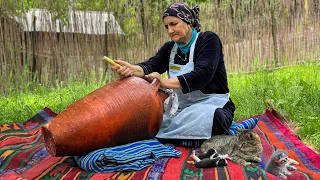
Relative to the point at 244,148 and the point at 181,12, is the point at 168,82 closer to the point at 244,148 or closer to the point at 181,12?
the point at 181,12

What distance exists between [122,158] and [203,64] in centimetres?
103

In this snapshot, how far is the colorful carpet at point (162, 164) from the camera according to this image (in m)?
2.41

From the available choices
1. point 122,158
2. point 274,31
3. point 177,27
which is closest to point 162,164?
point 122,158

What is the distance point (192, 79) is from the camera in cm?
→ 305

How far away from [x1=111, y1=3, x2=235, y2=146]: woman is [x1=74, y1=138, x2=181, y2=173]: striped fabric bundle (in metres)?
0.35

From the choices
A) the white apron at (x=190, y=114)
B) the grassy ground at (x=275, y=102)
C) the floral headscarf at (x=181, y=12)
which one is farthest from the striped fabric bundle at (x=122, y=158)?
the grassy ground at (x=275, y=102)

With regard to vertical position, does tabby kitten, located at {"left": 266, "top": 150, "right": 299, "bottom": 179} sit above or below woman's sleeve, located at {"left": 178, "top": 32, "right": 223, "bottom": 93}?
below

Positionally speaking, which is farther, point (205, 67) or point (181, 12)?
point (181, 12)

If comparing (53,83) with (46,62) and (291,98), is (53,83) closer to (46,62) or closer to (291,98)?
(46,62)

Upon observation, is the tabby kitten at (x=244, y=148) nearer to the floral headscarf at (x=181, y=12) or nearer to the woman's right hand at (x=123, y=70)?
the woman's right hand at (x=123, y=70)

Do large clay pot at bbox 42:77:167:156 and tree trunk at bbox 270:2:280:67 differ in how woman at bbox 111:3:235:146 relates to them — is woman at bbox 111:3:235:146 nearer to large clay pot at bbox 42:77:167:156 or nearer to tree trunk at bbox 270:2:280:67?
large clay pot at bbox 42:77:167:156

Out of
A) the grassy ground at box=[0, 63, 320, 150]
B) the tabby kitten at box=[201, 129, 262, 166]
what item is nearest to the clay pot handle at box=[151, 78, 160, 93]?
the tabby kitten at box=[201, 129, 262, 166]

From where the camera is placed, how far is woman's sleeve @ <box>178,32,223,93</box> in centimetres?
305

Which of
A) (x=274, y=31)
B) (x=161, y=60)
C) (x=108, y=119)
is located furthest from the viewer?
(x=274, y=31)
